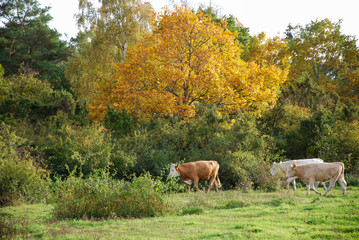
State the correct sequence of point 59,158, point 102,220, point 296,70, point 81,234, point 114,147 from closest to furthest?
point 81,234
point 102,220
point 59,158
point 114,147
point 296,70

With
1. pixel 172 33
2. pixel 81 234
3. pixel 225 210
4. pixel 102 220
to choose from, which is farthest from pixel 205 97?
pixel 81 234

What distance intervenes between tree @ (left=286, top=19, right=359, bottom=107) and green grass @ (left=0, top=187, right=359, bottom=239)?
23.5 metres

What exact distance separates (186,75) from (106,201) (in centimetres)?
1058

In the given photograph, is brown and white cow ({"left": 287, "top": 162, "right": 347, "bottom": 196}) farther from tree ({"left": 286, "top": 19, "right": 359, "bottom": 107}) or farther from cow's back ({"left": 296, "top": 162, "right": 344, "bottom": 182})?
tree ({"left": 286, "top": 19, "right": 359, "bottom": 107})

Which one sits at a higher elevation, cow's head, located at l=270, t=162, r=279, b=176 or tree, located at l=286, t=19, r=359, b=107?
tree, located at l=286, t=19, r=359, b=107

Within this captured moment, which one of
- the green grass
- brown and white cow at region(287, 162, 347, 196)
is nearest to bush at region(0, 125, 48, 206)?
the green grass

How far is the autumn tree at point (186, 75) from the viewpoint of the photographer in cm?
1894

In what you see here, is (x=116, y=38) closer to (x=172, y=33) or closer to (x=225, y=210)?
(x=172, y=33)

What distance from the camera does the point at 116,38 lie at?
28.1 meters

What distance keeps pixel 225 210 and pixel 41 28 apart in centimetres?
3890

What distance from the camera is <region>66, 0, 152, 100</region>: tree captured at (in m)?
27.1

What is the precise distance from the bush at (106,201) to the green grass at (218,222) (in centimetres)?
46

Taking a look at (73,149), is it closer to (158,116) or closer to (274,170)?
(158,116)

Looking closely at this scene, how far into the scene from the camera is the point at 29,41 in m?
41.8
